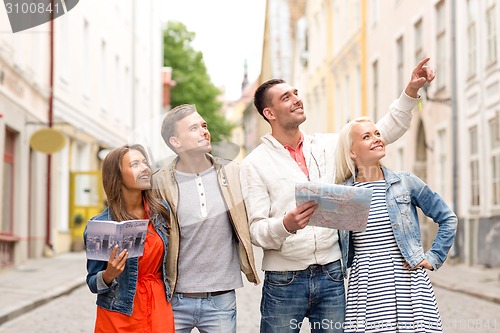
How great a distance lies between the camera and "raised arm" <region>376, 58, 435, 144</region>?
4.09 m

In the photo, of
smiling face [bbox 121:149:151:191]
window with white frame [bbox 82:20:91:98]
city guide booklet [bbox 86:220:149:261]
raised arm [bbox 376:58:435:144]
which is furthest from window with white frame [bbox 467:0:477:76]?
city guide booklet [bbox 86:220:149:261]

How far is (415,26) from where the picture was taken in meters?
21.4

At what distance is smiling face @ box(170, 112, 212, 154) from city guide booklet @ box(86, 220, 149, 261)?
380 millimetres

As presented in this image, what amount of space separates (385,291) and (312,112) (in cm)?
663

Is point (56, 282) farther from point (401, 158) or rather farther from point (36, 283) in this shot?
point (401, 158)

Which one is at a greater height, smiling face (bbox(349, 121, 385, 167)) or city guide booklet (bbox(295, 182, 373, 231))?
smiling face (bbox(349, 121, 385, 167))

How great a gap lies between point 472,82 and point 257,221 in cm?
1433

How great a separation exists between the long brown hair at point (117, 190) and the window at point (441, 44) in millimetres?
16016

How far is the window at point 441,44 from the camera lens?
1917 centimetres

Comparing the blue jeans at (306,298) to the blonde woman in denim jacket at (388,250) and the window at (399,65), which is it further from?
the window at (399,65)

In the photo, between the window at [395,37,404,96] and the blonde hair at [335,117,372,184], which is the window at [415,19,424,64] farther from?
the blonde hair at [335,117,372,184]

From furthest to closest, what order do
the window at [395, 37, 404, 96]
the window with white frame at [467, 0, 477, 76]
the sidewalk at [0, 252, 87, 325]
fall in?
the window at [395, 37, 404, 96], the window with white frame at [467, 0, 477, 76], the sidewalk at [0, 252, 87, 325]

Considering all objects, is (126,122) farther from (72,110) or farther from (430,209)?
(430,209)

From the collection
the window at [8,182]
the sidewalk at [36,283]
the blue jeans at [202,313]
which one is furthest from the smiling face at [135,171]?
the window at [8,182]
